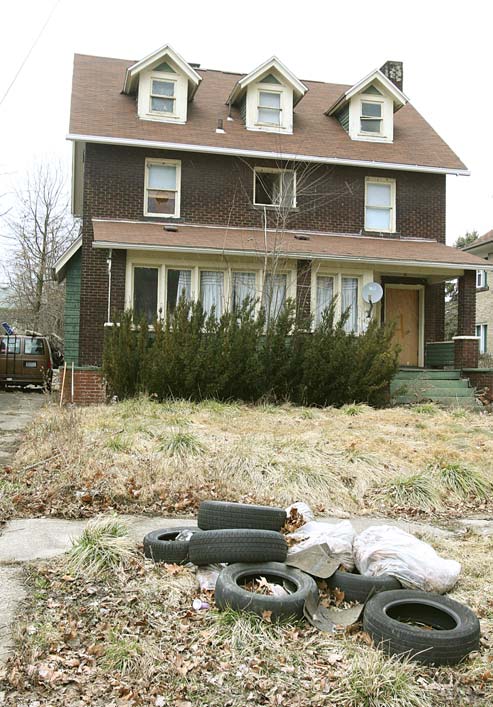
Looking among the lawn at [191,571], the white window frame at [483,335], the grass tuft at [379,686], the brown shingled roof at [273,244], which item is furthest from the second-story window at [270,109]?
the white window frame at [483,335]

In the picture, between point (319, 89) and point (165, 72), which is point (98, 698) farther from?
point (319, 89)

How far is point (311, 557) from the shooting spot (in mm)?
4656

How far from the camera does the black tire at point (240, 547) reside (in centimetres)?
460

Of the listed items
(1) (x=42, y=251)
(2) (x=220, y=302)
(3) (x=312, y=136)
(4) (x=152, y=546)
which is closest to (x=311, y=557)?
(4) (x=152, y=546)

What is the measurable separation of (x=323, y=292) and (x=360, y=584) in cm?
1317

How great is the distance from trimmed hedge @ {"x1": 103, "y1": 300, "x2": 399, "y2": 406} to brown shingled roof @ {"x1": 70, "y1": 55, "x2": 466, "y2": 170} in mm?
6467

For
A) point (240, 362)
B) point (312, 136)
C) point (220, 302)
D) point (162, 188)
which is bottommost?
point (240, 362)

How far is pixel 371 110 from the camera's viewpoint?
20156mm

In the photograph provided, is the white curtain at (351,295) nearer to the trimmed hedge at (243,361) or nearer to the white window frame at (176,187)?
the trimmed hedge at (243,361)

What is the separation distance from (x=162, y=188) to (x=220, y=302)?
357 centimetres

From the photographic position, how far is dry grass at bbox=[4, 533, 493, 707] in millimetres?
3271

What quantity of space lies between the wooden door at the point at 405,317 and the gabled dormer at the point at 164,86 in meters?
7.45

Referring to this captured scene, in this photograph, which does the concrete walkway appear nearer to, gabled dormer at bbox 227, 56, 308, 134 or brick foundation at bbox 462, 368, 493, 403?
brick foundation at bbox 462, 368, 493, 403

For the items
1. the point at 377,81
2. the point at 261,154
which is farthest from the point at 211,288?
the point at 377,81
